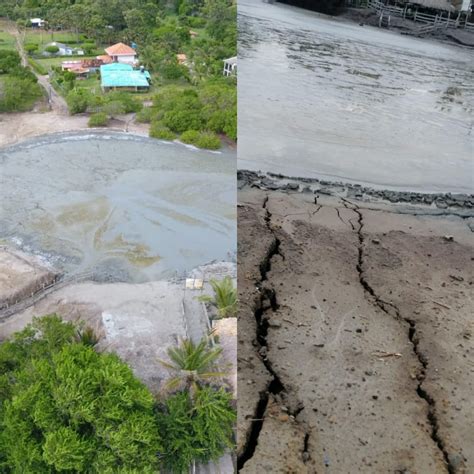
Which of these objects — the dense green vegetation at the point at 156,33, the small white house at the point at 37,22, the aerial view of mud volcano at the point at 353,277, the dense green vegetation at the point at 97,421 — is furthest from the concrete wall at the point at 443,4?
the dense green vegetation at the point at 97,421

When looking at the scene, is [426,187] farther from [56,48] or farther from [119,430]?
[56,48]

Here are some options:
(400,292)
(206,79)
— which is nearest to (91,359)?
(400,292)

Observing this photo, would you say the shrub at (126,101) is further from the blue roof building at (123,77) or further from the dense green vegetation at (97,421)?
the dense green vegetation at (97,421)

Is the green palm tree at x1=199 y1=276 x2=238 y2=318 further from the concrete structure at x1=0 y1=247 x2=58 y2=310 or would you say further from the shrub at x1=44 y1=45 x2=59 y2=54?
the shrub at x1=44 y1=45 x2=59 y2=54

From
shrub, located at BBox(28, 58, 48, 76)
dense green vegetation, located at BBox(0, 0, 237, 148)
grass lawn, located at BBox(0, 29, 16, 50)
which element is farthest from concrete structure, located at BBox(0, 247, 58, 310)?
grass lawn, located at BBox(0, 29, 16, 50)

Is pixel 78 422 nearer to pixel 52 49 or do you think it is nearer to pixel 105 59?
pixel 105 59

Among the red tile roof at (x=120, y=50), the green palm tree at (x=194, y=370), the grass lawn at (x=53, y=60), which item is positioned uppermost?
the green palm tree at (x=194, y=370)

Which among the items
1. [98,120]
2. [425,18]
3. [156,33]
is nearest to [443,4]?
[425,18]
